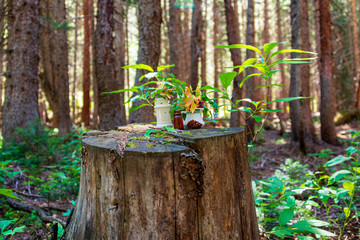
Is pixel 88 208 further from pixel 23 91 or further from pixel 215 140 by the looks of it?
pixel 23 91

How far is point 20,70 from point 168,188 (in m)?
6.44

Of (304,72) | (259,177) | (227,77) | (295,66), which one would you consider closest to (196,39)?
(295,66)

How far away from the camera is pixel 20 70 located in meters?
6.56

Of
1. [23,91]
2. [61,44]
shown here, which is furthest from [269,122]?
[23,91]

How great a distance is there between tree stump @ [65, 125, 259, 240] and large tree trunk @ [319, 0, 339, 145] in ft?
26.8

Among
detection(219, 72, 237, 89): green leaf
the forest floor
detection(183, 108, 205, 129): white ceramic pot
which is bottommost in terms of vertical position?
the forest floor

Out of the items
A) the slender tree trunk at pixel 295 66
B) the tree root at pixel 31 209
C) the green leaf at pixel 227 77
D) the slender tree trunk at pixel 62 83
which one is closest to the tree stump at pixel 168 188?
the green leaf at pixel 227 77

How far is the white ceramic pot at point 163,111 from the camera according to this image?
2.33m

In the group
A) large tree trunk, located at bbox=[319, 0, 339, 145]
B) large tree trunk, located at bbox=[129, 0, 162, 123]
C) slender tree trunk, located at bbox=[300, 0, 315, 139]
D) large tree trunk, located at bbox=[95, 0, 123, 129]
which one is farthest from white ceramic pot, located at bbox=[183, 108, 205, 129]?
large tree trunk, located at bbox=[319, 0, 339, 145]

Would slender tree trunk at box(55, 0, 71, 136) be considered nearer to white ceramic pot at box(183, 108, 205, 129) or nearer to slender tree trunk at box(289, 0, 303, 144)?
slender tree trunk at box(289, 0, 303, 144)

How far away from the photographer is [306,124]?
789 cm

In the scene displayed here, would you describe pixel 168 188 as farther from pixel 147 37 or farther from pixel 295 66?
pixel 295 66

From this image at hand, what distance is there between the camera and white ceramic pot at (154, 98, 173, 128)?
233cm

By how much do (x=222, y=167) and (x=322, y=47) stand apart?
894cm
